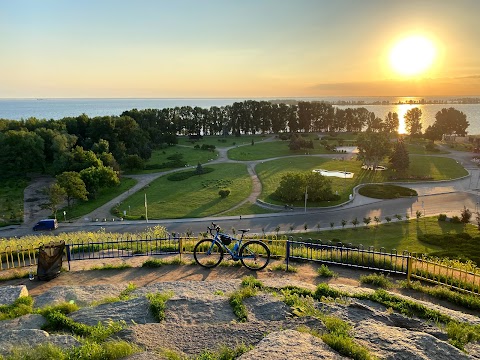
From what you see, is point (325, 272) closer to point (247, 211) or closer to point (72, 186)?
point (247, 211)

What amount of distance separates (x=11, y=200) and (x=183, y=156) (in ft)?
104

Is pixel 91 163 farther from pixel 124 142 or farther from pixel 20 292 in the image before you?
pixel 20 292

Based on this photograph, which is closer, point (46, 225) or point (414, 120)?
point (46, 225)

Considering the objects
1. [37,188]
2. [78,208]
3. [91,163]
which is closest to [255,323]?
[78,208]

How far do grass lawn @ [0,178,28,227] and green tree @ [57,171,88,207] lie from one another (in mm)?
5099

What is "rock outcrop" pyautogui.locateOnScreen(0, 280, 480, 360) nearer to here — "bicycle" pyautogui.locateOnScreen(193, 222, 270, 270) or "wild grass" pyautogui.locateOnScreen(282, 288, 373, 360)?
"wild grass" pyautogui.locateOnScreen(282, 288, 373, 360)

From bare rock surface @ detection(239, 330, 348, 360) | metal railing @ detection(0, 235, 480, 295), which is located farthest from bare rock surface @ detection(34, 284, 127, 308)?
bare rock surface @ detection(239, 330, 348, 360)

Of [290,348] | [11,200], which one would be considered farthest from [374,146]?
[290,348]

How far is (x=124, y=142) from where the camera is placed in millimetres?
67750

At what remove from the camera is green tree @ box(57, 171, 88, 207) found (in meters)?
40.9

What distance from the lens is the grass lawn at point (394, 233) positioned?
29.5 m

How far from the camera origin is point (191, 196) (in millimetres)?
44875

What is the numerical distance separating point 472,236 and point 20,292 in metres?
32.9

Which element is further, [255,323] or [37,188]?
[37,188]
